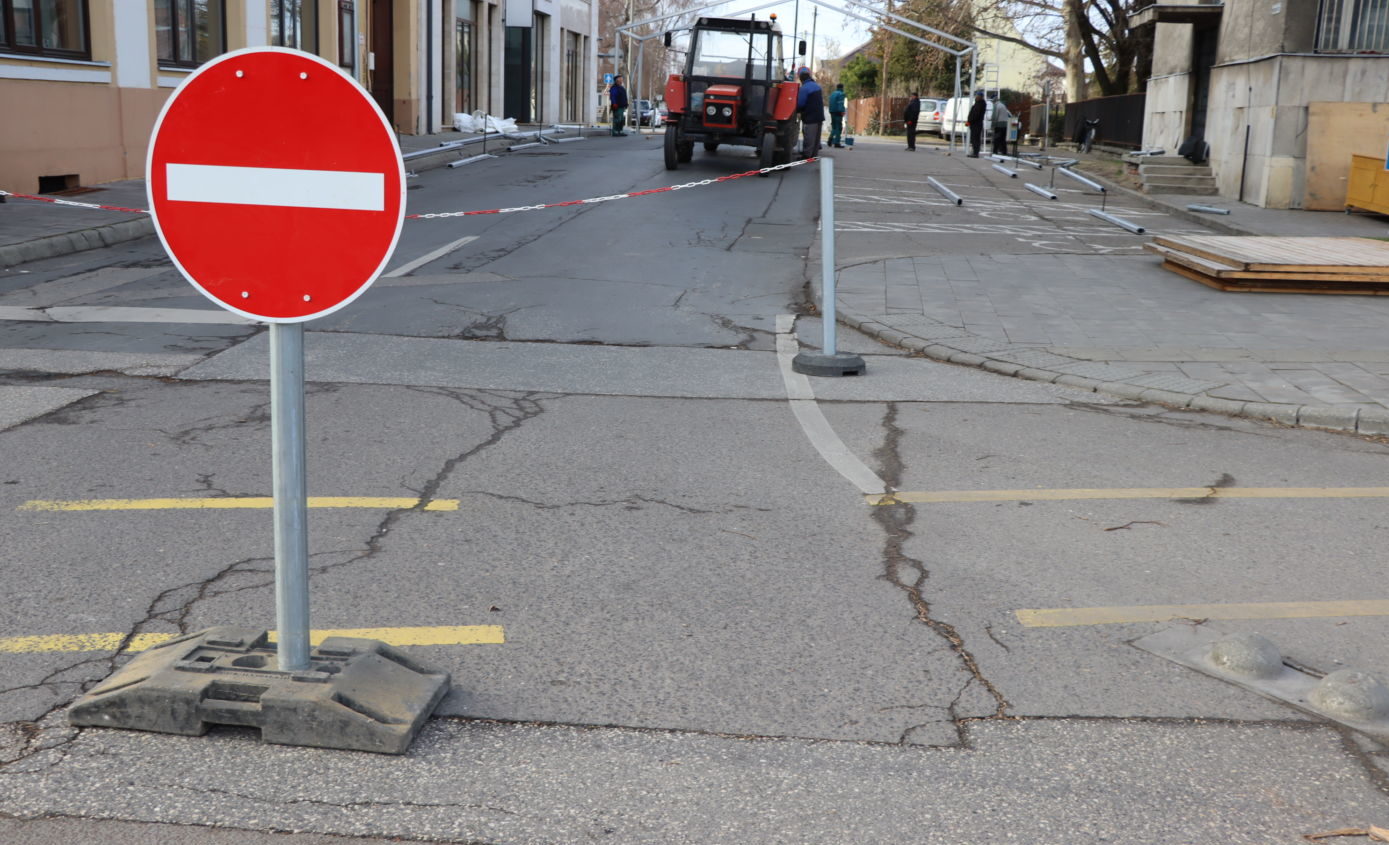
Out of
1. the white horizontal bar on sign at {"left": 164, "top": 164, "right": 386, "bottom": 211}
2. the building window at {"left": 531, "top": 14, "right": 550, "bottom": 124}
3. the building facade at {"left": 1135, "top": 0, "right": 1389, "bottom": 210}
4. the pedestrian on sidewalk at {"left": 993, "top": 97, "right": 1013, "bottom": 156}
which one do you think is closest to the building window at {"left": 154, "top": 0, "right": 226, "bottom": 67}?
the building facade at {"left": 1135, "top": 0, "right": 1389, "bottom": 210}

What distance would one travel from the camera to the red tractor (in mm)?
24344

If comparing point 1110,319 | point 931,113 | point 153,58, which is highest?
point 931,113

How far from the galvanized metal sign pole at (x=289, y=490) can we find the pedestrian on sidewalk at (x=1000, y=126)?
35619 mm

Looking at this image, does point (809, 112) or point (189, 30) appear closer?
point (189, 30)

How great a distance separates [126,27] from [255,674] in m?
18.5

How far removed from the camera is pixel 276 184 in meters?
3.09

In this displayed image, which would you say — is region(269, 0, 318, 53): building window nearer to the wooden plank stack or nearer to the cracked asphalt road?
the cracked asphalt road

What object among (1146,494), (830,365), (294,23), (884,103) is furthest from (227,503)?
(884,103)

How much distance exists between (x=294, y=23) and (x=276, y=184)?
25109 mm

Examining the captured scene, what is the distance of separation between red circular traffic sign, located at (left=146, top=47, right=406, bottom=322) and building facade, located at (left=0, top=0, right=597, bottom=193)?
7.98 m

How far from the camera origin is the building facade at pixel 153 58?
16984 mm

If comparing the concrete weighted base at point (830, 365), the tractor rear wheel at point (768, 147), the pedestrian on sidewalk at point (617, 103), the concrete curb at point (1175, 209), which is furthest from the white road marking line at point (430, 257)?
the pedestrian on sidewalk at point (617, 103)

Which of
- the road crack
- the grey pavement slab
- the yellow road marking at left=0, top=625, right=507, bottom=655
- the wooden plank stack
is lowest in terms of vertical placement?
the yellow road marking at left=0, top=625, right=507, bottom=655

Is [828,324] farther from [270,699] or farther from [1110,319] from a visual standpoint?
[270,699]
